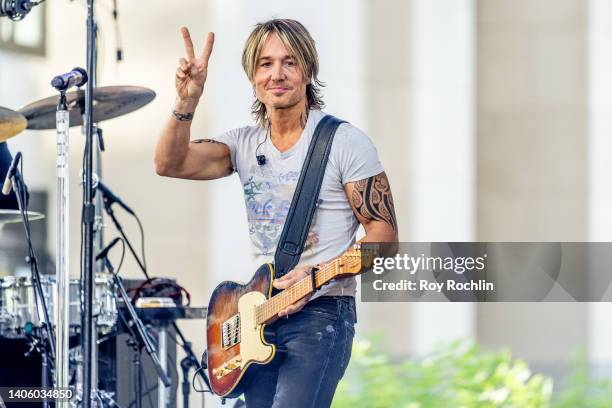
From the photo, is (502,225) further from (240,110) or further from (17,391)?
(17,391)

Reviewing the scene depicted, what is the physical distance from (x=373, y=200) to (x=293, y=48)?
20.6 inches

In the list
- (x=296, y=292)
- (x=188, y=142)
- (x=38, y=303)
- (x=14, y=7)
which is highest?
(x=14, y=7)

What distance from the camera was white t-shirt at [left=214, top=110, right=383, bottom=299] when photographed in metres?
3.27

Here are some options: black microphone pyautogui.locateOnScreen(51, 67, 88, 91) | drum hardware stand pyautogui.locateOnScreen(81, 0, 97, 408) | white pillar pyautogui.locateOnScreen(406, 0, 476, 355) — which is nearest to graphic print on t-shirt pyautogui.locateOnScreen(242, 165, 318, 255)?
drum hardware stand pyautogui.locateOnScreen(81, 0, 97, 408)

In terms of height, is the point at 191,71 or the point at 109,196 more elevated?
the point at 191,71

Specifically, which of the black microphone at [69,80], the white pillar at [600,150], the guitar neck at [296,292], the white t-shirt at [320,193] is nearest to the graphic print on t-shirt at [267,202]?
the white t-shirt at [320,193]

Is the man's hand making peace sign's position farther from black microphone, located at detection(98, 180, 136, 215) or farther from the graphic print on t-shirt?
black microphone, located at detection(98, 180, 136, 215)

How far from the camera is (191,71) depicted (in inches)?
129

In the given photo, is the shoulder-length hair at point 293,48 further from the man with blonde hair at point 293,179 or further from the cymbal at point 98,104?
the cymbal at point 98,104

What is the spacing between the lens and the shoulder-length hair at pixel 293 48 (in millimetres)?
3369

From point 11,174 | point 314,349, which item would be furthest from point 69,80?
point 314,349

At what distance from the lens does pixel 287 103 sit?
3373 millimetres

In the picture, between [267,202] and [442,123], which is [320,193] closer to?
[267,202]

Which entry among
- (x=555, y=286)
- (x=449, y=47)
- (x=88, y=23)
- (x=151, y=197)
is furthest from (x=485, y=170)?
(x=88, y=23)
